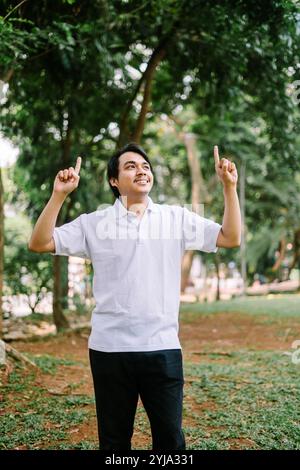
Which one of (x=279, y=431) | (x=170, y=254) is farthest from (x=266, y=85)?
(x=170, y=254)

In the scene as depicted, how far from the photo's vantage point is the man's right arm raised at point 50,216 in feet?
7.30

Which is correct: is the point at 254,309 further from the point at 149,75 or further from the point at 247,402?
→ the point at 247,402

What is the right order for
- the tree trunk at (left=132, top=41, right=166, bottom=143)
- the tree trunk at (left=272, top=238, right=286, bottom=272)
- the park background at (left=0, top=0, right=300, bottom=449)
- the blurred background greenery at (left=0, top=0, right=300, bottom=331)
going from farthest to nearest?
the tree trunk at (left=272, top=238, right=286, bottom=272)
the tree trunk at (left=132, top=41, right=166, bottom=143)
the blurred background greenery at (left=0, top=0, right=300, bottom=331)
the park background at (left=0, top=0, right=300, bottom=449)

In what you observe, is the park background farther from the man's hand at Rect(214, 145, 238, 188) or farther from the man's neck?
the man's hand at Rect(214, 145, 238, 188)

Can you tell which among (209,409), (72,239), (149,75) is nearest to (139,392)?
(72,239)

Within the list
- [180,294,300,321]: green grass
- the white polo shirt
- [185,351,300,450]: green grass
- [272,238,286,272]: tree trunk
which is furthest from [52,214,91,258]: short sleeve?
[272,238,286,272]: tree trunk

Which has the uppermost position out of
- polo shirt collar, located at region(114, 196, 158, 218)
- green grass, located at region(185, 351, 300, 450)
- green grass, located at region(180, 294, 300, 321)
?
polo shirt collar, located at region(114, 196, 158, 218)

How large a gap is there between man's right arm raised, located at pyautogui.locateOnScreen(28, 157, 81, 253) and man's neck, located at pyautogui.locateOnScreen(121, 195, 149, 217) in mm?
292

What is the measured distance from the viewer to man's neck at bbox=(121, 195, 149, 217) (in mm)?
2420

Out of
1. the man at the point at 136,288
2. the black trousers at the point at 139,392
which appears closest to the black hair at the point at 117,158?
the man at the point at 136,288

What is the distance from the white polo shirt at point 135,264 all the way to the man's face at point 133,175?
9 cm

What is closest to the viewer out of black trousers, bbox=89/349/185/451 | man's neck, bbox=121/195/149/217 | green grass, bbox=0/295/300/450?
black trousers, bbox=89/349/185/451

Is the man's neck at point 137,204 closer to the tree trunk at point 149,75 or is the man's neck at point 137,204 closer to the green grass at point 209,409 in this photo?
the green grass at point 209,409

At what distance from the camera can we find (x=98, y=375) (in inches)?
89.5
